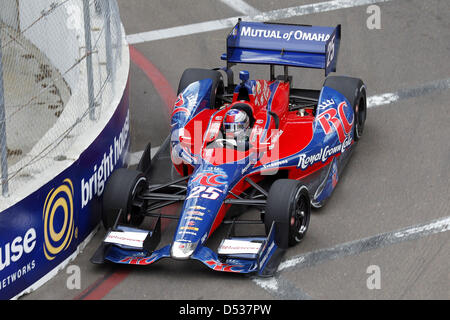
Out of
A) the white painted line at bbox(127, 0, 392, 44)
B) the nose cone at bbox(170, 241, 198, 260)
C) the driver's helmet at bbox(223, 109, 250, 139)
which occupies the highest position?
the white painted line at bbox(127, 0, 392, 44)

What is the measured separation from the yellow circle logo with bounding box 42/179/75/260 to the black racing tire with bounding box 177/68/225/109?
3.13 meters

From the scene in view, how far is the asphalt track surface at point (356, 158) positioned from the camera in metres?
11.6

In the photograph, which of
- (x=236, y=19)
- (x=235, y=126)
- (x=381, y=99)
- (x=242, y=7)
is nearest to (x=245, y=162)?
(x=235, y=126)

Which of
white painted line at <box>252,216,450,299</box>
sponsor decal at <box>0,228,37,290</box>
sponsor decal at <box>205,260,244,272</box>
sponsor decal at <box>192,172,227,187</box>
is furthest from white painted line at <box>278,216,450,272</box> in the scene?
sponsor decal at <box>0,228,37,290</box>

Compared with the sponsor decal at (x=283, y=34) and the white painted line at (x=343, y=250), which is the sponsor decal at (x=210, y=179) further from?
the sponsor decal at (x=283, y=34)

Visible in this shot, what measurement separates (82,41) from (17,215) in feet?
12.9

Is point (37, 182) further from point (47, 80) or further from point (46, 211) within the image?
point (47, 80)

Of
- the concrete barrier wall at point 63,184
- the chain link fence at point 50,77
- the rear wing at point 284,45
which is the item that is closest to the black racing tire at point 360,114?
the rear wing at point 284,45

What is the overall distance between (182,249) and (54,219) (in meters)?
1.43

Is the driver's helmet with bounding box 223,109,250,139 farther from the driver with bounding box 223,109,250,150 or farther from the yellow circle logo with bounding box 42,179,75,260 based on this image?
the yellow circle logo with bounding box 42,179,75,260

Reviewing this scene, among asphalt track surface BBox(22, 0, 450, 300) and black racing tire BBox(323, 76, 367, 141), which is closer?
asphalt track surface BBox(22, 0, 450, 300)

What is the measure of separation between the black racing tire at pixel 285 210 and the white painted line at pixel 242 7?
6605 mm

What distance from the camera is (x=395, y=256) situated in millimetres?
12078

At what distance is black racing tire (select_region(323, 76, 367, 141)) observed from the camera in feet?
46.6
